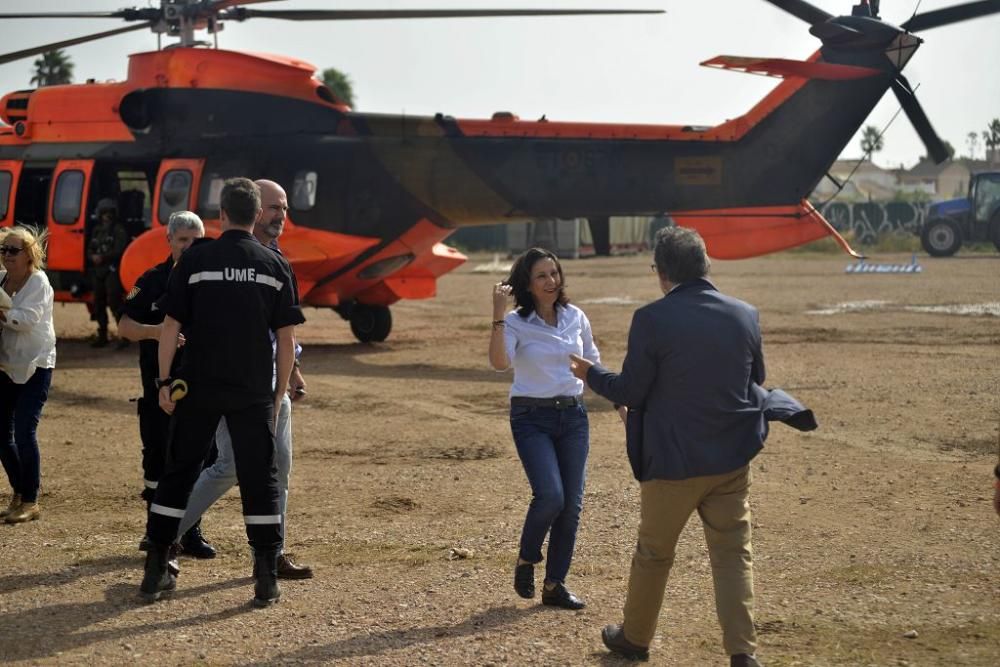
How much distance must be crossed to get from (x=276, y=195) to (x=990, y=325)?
47.0ft

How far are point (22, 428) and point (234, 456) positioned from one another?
88.0 inches

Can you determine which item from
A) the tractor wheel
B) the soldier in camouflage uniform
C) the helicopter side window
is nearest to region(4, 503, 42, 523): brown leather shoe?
the soldier in camouflage uniform

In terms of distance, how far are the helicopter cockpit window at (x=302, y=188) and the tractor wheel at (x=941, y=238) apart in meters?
24.8

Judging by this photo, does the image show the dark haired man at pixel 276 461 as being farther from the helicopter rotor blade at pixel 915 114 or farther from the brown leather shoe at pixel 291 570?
the helicopter rotor blade at pixel 915 114

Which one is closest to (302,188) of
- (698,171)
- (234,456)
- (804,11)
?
(698,171)

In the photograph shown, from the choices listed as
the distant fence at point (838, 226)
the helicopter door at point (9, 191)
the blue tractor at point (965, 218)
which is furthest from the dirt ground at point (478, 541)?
the distant fence at point (838, 226)

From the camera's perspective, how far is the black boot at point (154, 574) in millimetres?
5898

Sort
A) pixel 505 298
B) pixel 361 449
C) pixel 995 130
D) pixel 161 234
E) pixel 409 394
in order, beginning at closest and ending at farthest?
pixel 505 298, pixel 361 449, pixel 409 394, pixel 161 234, pixel 995 130

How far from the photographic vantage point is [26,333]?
7.30 m

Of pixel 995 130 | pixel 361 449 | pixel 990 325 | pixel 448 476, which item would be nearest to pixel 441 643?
pixel 448 476

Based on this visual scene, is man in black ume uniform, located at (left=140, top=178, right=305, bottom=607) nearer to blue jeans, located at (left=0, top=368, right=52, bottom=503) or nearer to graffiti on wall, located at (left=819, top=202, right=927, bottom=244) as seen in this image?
blue jeans, located at (left=0, top=368, right=52, bottom=503)

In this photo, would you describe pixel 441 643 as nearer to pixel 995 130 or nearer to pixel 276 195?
pixel 276 195

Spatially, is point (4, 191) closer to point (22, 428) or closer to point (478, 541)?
point (22, 428)

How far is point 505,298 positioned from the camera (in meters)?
5.87
